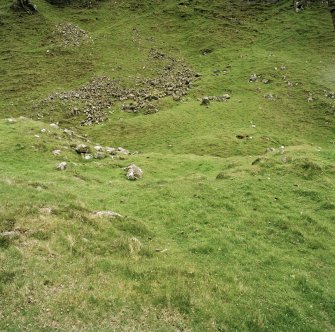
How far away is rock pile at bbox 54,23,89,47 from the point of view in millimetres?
86312

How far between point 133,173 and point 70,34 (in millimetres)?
65237

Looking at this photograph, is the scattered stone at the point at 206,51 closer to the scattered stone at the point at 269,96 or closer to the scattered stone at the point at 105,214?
the scattered stone at the point at 269,96

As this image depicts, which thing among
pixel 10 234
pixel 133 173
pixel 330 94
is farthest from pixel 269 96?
pixel 10 234

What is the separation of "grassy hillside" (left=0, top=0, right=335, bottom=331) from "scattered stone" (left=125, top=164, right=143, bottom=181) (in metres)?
1.44

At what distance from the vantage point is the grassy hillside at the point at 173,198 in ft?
56.4

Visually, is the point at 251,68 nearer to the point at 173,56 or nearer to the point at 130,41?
the point at 173,56

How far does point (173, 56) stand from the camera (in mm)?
81812

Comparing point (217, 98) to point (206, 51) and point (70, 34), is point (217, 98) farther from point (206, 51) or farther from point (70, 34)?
point (70, 34)

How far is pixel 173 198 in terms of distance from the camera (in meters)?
28.2

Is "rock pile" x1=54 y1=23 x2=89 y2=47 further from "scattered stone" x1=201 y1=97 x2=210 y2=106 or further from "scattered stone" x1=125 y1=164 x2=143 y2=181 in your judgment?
"scattered stone" x1=125 y1=164 x2=143 y2=181

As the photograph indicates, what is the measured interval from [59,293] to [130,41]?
7833 centimetres

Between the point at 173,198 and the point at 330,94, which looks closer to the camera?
the point at 173,198

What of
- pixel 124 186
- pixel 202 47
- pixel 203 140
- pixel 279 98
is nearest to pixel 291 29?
pixel 202 47

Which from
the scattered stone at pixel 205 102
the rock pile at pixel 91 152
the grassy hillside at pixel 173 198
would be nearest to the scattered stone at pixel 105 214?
the grassy hillside at pixel 173 198
